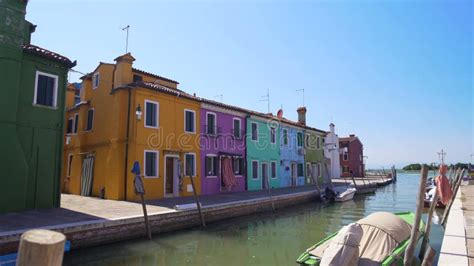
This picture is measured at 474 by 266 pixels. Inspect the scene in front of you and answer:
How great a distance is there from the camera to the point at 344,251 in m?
5.98

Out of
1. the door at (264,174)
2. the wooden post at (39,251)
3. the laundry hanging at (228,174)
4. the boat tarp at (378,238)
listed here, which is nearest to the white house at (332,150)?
the door at (264,174)

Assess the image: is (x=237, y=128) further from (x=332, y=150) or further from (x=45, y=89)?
(x=332, y=150)

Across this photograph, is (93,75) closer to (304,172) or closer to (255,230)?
(255,230)

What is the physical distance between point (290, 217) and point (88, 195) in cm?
1092

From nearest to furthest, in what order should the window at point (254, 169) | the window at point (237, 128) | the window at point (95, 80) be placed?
the window at point (95, 80) → the window at point (237, 128) → the window at point (254, 169)

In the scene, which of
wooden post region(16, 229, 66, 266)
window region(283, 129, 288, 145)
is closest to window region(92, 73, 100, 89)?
window region(283, 129, 288, 145)

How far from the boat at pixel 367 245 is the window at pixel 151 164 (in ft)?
35.8

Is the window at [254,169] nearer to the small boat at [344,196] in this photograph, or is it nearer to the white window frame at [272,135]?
the white window frame at [272,135]

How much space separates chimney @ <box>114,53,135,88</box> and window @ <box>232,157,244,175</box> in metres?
8.78

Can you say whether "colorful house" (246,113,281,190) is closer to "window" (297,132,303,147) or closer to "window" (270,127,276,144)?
"window" (270,127,276,144)

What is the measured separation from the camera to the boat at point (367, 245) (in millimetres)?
6020

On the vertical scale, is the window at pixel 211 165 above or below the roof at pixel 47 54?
below

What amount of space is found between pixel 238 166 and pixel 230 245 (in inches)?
469

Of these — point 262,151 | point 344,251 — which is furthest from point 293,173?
point 344,251
